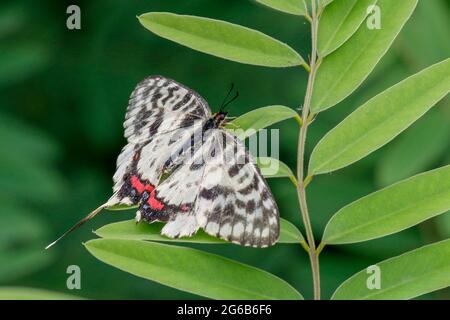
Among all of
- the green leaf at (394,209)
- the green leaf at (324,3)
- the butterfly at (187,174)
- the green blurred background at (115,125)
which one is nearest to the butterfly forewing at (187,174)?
the butterfly at (187,174)

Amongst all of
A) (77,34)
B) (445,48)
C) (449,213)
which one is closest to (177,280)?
(449,213)

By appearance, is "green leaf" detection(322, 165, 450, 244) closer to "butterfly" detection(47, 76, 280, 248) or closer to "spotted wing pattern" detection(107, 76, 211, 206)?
"butterfly" detection(47, 76, 280, 248)

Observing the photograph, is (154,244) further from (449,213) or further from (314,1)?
(449,213)

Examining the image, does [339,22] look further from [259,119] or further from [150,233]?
[150,233]

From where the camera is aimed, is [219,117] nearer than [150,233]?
No

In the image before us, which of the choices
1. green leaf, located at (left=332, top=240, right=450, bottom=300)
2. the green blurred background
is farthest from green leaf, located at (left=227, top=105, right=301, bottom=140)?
the green blurred background

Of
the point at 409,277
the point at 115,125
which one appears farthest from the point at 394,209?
the point at 115,125

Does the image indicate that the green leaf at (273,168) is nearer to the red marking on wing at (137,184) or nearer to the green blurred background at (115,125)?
the red marking on wing at (137,184)
